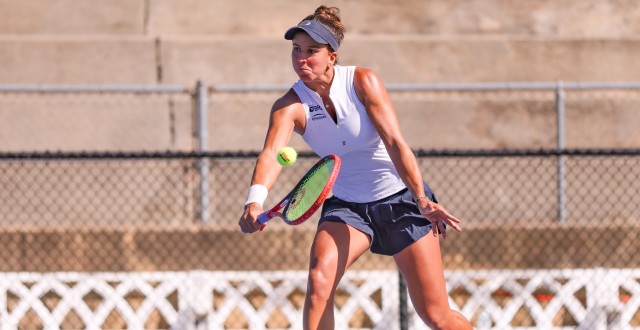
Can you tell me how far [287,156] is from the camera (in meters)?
5.19

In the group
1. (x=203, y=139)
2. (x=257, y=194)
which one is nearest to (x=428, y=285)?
(x=257, y=194)

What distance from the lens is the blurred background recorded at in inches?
352

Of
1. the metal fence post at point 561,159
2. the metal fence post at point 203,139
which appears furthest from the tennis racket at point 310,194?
the metal fence post at point 561,159

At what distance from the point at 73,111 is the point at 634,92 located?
5.27 m

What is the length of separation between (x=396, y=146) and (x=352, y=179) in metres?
0.41

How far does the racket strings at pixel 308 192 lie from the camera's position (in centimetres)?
548

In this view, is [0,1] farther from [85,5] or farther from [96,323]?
[96,323]

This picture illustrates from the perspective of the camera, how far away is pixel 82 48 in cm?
1102

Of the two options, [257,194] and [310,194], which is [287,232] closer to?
[310,194]

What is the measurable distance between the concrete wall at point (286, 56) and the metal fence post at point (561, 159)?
2.00 ft

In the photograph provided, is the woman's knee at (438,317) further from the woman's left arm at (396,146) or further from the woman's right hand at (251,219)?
the woman's right hand at (251,219)

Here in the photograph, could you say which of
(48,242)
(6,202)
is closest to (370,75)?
(48,242)

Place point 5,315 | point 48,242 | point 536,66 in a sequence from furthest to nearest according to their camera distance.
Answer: point 536,66 → point 48,242 → point 5,315

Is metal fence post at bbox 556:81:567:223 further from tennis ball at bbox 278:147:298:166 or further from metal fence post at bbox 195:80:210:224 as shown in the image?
tennis ball at bbox 278:147:298:166
